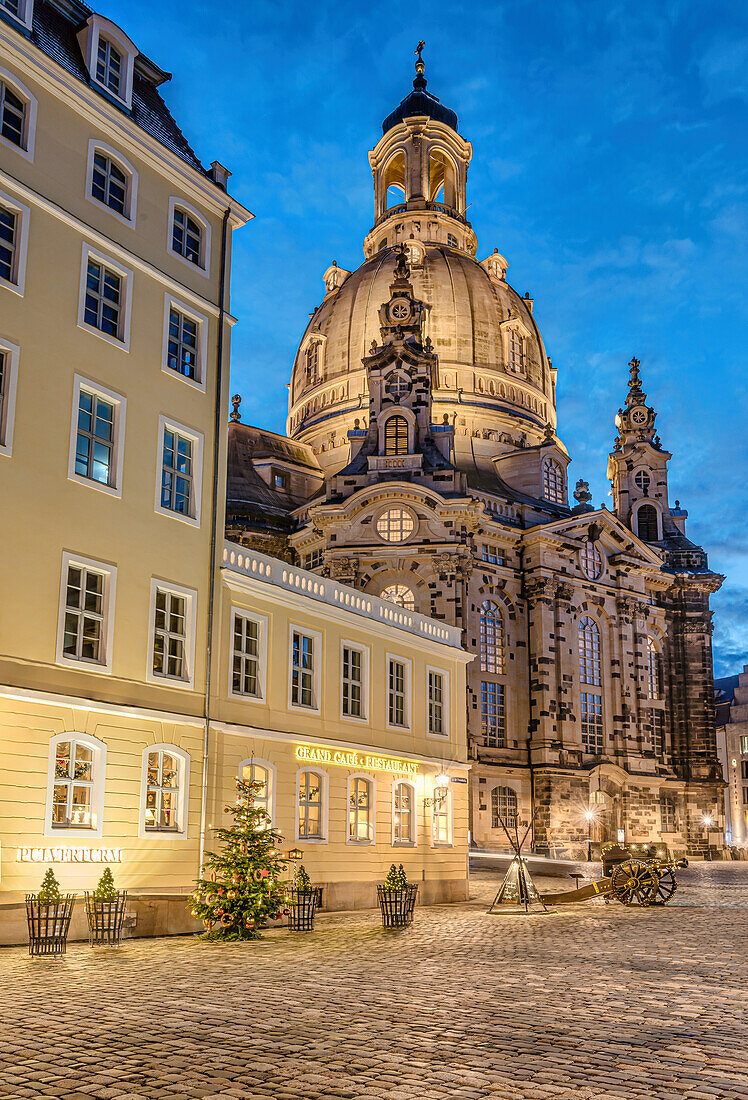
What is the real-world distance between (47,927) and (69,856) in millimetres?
3256

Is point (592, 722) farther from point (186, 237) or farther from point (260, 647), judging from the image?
point (186, 237)

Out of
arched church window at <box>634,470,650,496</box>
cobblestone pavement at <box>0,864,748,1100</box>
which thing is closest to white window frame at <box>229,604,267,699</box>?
cobblestone pavement at <box>0,864,748,1100</box>

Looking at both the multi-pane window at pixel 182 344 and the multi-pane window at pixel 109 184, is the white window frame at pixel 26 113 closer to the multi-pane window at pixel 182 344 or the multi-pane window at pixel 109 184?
the multi-pane window at pixel 109 184

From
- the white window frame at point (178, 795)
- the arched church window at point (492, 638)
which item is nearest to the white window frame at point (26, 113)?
the white window frame at point (178, 795)

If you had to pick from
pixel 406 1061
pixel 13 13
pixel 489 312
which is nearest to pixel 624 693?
pixel 489 312

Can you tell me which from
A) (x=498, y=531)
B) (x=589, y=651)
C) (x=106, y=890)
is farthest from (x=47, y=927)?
(x=589, y=651)

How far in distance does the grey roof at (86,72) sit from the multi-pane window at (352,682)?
13.6 m

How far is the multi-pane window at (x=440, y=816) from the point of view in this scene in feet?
112

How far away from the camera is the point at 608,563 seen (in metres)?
74.4

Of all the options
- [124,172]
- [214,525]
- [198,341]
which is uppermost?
[124,172]

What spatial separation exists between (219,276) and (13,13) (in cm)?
775

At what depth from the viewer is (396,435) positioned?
68.1 m

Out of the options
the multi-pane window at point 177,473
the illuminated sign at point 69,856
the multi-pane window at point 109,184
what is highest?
the multi-pane window at point 109,184

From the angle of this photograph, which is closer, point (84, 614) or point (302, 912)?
point (84, 614)
